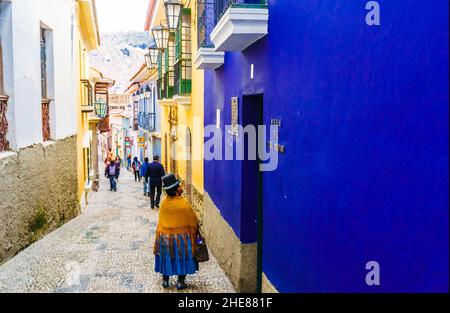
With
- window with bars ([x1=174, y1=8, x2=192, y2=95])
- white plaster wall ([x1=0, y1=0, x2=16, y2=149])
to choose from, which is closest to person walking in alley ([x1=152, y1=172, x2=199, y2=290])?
white plaster wall ([x1=0, y1=0, x2=16, y2=149])

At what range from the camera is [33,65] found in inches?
335

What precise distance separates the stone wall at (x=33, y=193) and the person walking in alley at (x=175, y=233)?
2.07m

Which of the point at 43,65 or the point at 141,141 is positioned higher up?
the point at 43,65

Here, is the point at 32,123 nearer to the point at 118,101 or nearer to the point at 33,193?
the point at 33,193

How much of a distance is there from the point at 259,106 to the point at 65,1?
7.27 meters

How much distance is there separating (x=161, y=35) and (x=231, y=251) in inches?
347

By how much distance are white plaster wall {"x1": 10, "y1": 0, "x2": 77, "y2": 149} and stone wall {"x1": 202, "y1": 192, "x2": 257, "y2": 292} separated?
10.8 feet

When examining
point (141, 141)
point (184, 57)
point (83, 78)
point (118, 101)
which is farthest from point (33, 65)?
point (118, 101)

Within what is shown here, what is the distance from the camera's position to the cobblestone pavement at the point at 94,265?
676 centimetres

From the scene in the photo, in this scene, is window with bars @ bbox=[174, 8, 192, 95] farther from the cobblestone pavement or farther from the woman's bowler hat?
the woman's bowler hat

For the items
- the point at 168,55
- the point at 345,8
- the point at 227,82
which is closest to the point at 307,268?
the point at 345,8

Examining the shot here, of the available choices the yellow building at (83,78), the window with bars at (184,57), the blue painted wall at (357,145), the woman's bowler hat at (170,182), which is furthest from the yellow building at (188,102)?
the blue painted wall at (357,145)

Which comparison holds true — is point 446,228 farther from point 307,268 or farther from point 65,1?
point 65,1

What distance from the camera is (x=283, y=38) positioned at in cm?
507
